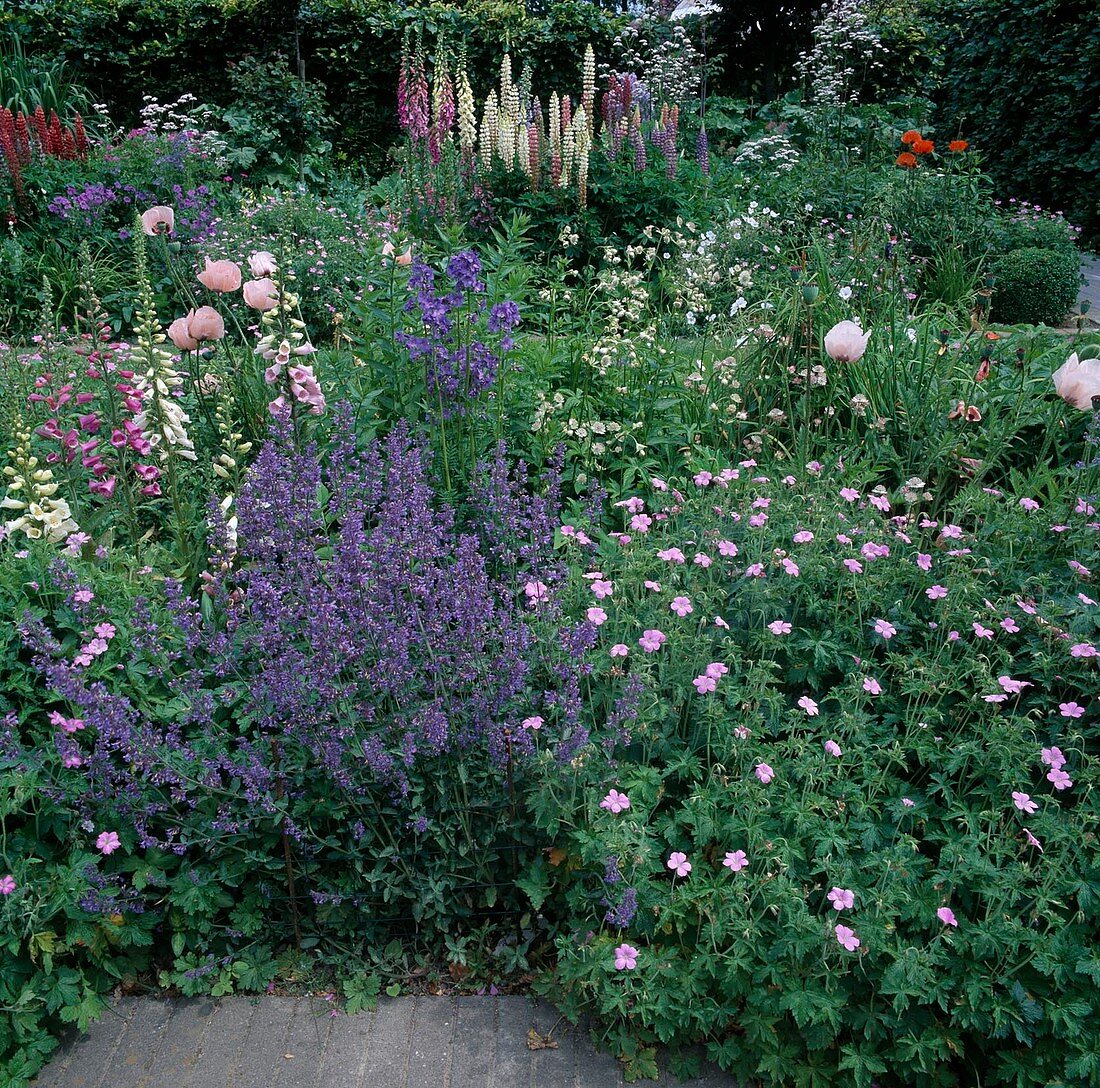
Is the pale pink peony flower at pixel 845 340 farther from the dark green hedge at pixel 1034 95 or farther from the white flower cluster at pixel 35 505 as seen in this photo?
the dark green hedge at pixel 1034 95

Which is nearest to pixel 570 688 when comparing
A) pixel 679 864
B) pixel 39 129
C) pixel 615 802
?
pixel 615 802

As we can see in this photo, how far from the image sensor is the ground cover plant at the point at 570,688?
7.36 ft

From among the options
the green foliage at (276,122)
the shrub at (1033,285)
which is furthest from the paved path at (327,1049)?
the green foliage at (276,122)


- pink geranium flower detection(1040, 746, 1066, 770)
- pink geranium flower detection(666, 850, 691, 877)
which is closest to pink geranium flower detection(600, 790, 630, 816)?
pink geranium flower detection(666, 850, 691, 877)

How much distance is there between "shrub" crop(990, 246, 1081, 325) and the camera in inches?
287

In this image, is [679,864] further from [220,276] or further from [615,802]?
[220,276]

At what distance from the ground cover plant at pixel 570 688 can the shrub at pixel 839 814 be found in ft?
0.04

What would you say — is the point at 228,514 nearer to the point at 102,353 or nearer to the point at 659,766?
the point at 102,353

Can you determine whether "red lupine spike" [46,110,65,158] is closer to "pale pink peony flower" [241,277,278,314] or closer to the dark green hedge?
"pale pink peony flower" [241,277,278,314]

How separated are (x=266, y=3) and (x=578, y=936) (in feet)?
39.5

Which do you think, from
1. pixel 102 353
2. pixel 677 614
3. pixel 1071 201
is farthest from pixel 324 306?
pixel 1071 201

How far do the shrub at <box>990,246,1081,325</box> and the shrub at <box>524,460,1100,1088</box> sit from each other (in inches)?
190

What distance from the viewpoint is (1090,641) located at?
2742 millimetres

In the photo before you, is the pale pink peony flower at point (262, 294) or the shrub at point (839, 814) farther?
the pale pink peony flower at point (262, 294)
